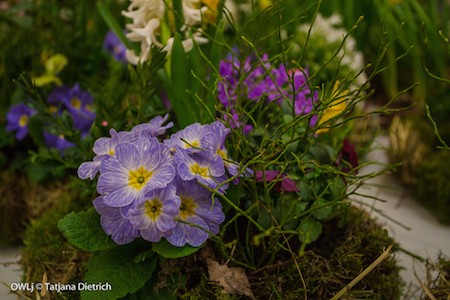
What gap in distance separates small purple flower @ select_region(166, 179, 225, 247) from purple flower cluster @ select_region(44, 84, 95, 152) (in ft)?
1.85

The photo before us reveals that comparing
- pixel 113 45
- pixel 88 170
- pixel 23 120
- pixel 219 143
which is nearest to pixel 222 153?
pixel 219 143

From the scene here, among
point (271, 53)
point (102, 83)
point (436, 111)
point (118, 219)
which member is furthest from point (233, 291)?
point (436, 111)

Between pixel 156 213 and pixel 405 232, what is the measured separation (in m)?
0.77

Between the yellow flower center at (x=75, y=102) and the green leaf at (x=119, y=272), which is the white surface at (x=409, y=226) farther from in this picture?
the yellow flower center at (x=75, y=102)

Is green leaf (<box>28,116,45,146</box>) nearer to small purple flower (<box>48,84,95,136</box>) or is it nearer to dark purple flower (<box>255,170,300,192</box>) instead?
small purple flower (<box>48,84,95,136</box>)

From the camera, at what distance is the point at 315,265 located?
105cm

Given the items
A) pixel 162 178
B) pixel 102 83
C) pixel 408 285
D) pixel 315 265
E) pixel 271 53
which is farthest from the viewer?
pixel 102 83

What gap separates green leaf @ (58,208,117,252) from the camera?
98 centimetres

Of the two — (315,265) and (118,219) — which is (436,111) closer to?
(315,265)

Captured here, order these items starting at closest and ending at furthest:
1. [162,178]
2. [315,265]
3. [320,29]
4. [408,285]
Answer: [162,178]
[315,265]
[408,285]
[320,29]

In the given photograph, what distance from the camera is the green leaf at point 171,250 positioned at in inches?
37.1

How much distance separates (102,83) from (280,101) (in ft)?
2.01

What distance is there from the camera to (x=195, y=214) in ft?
3.19

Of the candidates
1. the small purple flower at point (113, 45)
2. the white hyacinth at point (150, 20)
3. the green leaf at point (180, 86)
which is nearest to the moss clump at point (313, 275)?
the green leaf at point (180, 86)
